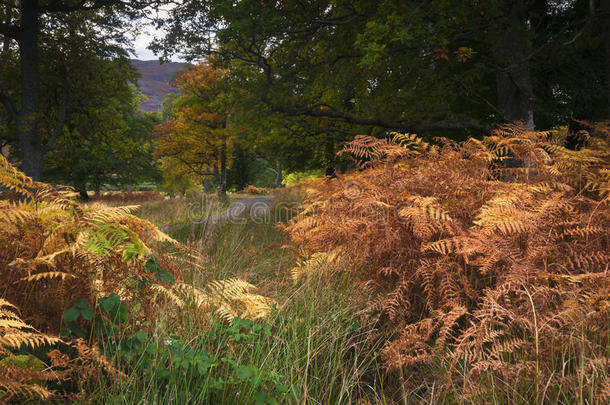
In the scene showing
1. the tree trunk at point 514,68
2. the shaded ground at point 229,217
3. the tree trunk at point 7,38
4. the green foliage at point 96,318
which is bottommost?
the shaded ground at point 229,217

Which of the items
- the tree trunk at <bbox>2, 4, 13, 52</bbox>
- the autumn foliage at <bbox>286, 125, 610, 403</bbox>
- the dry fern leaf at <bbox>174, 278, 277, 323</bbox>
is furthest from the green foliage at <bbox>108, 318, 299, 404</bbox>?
the tree trunk at <bbox>2, 4, 13, 52</bbox>

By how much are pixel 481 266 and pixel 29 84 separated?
11.7 meters

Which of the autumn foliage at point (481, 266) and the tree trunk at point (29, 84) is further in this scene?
the tree trunk at point (29, 84)

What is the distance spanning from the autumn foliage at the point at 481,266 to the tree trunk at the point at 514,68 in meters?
2.65

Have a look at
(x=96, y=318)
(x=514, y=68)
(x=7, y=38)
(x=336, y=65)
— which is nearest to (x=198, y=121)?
(x=7, y=38)

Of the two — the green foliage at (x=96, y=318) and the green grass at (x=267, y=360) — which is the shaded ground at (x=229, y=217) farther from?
the green foliage at (x=96, y=318)

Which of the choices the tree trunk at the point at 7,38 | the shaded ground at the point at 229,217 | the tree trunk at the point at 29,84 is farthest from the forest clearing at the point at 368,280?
the tree trunk at the point at 7,38

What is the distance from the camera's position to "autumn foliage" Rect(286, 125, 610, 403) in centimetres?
199

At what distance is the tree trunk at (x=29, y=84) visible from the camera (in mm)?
9281

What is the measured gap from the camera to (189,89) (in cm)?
2270

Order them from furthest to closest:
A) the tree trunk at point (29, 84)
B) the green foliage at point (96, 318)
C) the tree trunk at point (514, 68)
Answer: the tree trunk at point (29, 84), the tree trunk at point (514, 68), the green foliage at point (96, 318)

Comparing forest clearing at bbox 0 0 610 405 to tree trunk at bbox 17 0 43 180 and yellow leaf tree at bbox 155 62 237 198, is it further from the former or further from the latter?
yellow leaf tree at bbox 155 62 237 198

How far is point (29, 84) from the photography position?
9.37 m

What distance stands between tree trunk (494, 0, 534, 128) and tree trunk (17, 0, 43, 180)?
11.0 metres
